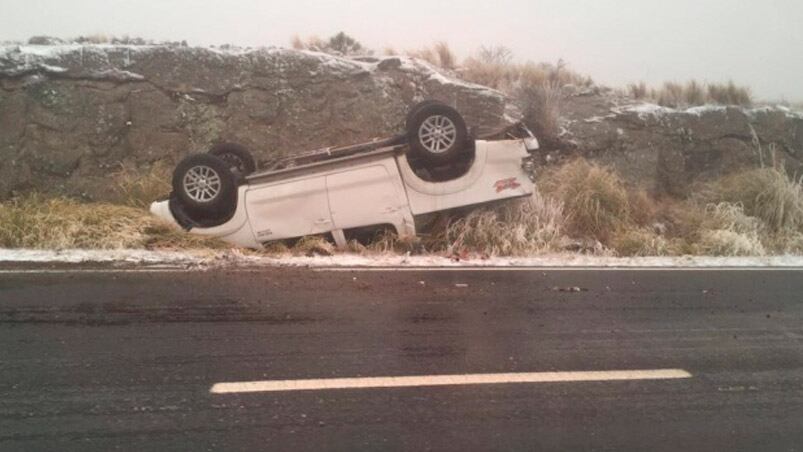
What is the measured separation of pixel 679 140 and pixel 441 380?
10.0m

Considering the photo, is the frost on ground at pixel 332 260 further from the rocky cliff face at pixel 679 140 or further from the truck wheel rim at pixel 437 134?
the rocky cliff face at pixel 679 140

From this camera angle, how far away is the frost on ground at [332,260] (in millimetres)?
8203

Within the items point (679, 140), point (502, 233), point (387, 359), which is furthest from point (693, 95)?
point (387, 359)

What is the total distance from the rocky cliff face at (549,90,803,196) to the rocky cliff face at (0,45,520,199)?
5.92 feet

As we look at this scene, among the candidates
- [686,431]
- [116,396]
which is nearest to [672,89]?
[686,431]

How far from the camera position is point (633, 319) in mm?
6543

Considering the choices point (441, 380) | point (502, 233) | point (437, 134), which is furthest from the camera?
point (502, 233)

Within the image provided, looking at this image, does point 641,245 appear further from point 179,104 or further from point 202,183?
point 179,104

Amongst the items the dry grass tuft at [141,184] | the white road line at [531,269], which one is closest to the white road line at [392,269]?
the white road line at [531,269]

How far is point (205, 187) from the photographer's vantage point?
353 inches

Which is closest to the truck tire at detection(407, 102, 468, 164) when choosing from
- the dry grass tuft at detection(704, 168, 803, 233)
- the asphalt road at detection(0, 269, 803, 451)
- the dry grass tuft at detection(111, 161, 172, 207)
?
the asphalt road at detection(0, 269, 803, 451)

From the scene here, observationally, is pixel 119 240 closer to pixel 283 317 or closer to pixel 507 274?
pixel 283 317

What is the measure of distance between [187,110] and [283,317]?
21.5 feet

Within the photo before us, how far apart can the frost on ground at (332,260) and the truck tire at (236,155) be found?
1.95 m
